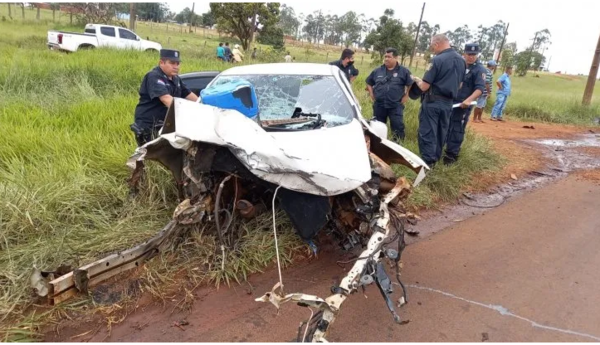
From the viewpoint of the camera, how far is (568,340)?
7.65ft

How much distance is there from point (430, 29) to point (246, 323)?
59.4 m

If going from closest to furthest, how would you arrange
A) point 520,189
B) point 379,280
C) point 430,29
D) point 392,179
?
point 379,280 < point 392,179 < point 520,189 < point 430,29

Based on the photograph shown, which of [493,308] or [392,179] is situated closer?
[493,308]

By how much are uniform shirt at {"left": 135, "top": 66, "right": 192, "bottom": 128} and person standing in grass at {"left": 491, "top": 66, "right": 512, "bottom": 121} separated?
922 centimetres

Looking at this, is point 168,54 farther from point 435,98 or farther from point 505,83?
point 505,83

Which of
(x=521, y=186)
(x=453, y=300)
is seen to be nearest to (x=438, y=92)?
(x=521, y=186)

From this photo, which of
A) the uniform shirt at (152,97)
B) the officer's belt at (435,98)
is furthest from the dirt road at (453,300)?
the uniform shirt at (152,97)

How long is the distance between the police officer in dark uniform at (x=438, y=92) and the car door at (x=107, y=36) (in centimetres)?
1388

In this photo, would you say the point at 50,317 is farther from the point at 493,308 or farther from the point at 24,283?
the point at 493,308

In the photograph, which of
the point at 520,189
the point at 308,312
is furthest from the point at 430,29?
the point at 308,312

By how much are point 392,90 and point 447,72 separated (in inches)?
44.5

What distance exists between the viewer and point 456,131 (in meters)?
5.36

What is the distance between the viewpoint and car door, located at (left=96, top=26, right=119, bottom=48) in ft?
49.8

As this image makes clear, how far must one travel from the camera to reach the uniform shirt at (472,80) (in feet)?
17.5
